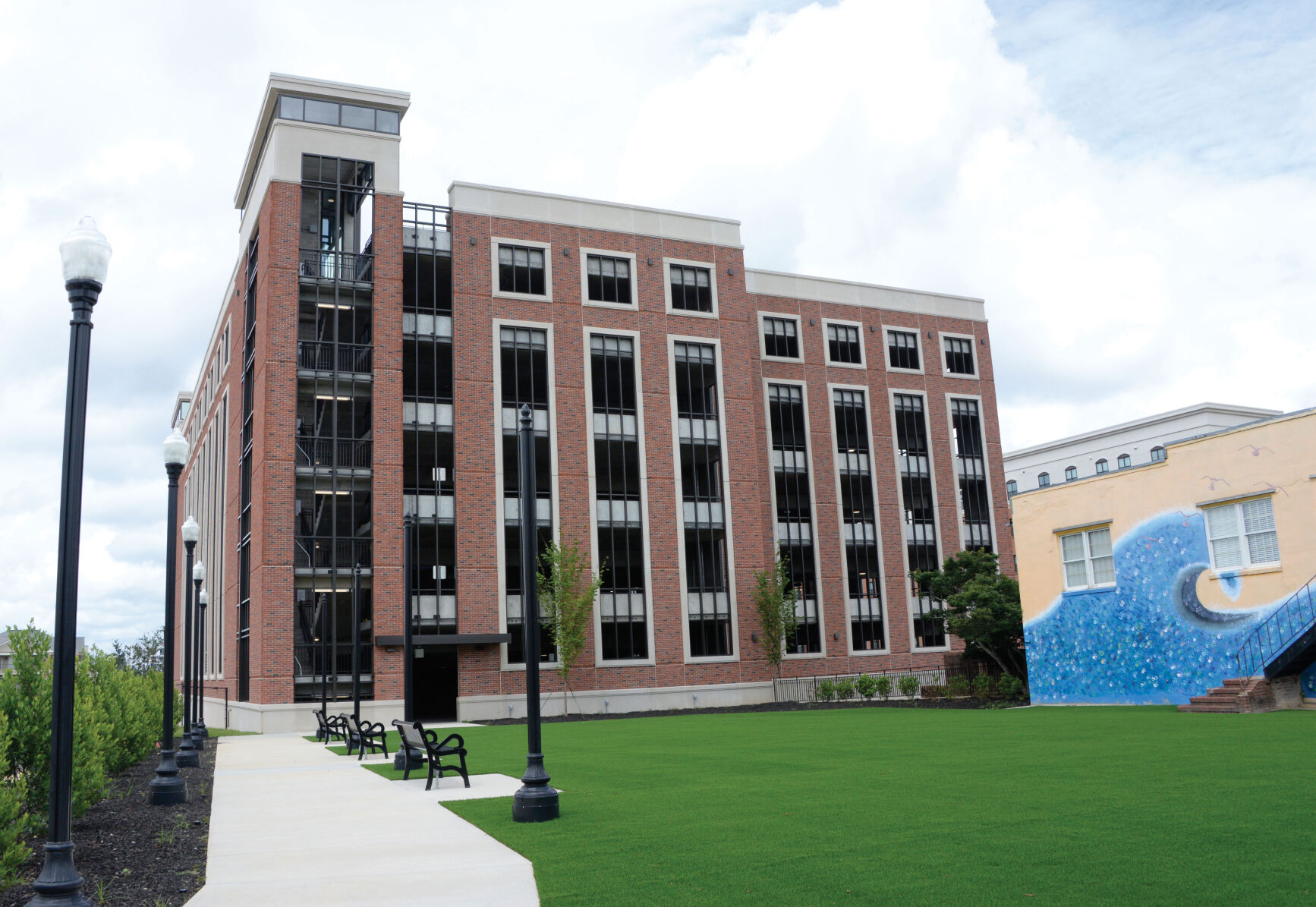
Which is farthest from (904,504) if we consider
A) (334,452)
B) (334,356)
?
(334,356)

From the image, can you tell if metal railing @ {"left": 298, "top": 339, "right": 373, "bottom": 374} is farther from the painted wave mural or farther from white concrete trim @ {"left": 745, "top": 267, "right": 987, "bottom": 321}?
the painted wave mural

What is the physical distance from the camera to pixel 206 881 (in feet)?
28.0

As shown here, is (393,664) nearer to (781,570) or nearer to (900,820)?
(781,570)

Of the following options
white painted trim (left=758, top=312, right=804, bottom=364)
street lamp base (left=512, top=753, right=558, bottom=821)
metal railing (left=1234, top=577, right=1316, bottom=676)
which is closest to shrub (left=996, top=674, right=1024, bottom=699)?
metal railing (left=1234, top=577, right=1316, bottom=676)

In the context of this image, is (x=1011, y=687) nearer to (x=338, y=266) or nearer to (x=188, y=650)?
(x=188, y=650)

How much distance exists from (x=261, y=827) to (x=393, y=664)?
87.0ft

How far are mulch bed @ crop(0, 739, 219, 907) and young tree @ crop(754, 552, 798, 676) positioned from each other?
30.2 m

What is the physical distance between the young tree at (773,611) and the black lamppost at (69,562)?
1480 inches

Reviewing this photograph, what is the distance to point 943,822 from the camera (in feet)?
30.6

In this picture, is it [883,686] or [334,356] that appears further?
[334,356]

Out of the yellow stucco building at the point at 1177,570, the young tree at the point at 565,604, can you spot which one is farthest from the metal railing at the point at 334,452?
the yellow stucco building at the point at 1177,570

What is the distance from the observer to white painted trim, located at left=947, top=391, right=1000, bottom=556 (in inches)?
2144

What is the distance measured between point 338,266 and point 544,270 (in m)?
8.56

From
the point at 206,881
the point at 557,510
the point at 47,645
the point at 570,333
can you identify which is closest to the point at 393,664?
the point at 557,510
